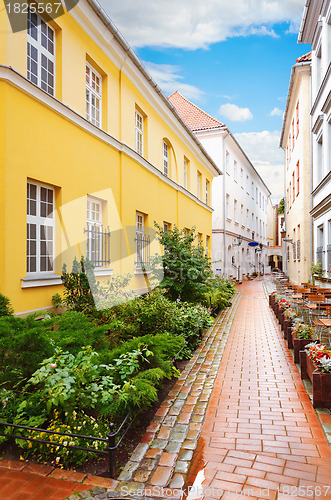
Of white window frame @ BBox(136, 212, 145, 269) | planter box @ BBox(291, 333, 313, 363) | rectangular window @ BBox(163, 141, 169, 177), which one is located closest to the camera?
planter box @ BBox(291, 333, 313, 363)

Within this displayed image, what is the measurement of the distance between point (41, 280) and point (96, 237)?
240cm

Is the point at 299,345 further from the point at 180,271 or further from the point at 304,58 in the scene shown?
the point at 304,58

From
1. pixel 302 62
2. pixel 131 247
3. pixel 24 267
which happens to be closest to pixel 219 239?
pixel 302 62

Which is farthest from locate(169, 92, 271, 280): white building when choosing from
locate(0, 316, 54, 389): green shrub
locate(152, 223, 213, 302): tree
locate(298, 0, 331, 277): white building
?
locate(0, 316, 54, 389): green shrub

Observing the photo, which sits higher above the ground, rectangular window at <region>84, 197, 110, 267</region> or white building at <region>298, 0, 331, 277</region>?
white building at <region>298, 0, 331, 277</region>

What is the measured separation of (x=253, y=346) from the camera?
7461 millimetres

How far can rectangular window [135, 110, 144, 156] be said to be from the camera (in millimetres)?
11127

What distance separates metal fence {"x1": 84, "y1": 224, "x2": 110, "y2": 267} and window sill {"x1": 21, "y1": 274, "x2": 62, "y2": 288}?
1.43m

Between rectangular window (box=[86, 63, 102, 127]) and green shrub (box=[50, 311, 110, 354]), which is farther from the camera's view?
rectangular window (box=[86, 63, 102, 127])

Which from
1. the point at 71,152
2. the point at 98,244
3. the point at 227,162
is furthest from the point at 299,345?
the point at 227,162

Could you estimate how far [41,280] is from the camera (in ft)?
20.6

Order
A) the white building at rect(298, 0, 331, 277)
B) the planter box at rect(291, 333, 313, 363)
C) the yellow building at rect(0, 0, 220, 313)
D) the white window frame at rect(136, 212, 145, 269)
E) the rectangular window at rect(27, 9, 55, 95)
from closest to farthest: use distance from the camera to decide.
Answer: the yellow building at rect(0, 0, 220, 313) < the planter box at rect(291, 333, 313, 363) < the rectangular window at rect(27, 9, 55, 95) < the white window frame at rect(136, 212, 145, 269) < the white building at rect(298, 0, 331, 277)

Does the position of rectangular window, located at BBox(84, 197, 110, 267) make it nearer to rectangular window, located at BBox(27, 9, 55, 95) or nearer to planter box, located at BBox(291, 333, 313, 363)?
rectangular window, located at BBox(27, 9, 55, 95)

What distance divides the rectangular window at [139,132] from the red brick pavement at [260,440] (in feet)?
24.8
